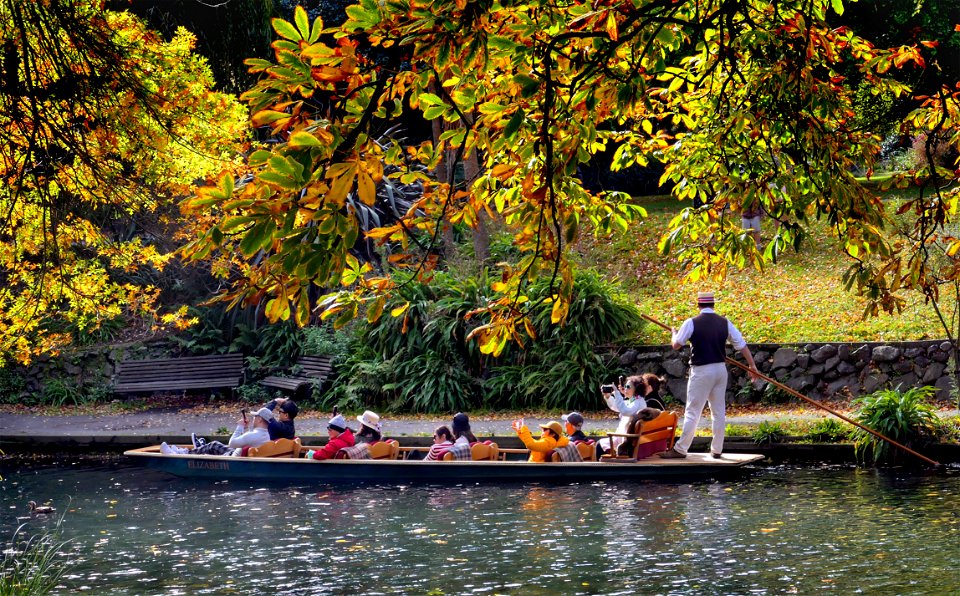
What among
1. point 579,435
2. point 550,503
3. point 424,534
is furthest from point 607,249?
point 424,534

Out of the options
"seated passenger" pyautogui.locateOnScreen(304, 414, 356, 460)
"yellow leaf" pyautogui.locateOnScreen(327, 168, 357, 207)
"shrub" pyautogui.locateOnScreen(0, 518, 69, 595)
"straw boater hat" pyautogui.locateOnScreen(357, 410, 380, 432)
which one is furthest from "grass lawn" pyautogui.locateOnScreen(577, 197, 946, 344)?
"yellow leaf" pyautogui.locateOnScreen(327, 168, 357, 207)

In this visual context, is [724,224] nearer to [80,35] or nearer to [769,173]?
[769,173]

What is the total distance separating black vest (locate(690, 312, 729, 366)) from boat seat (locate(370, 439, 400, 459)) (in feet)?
13.0

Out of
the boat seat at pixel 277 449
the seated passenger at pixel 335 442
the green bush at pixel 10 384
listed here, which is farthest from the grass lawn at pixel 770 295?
the green bush at pixel 10 384

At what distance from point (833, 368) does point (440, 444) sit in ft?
22.9

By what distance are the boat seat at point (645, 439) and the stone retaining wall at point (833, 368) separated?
14.6 ft

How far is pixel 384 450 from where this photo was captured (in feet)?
46.0

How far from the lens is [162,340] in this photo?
2228 cm

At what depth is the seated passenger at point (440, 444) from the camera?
1370 centimetres

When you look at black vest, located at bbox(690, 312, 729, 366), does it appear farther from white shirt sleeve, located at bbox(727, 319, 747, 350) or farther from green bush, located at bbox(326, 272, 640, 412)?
green bush, located at bbox(326, 272, 640, 412)

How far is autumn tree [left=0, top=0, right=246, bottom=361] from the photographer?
7715 millimetres

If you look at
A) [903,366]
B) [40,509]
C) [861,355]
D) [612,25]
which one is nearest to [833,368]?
[861,355]

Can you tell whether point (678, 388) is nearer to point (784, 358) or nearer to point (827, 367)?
point (784, 358)

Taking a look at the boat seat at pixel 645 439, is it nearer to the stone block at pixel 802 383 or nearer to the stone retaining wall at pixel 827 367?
the stone retaining wall at pixel 827 367
